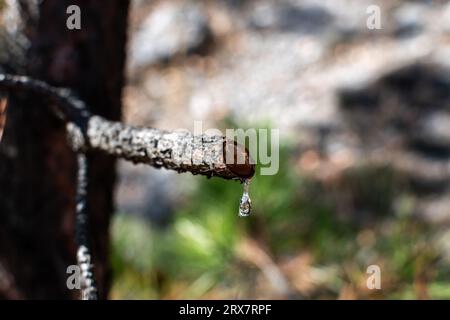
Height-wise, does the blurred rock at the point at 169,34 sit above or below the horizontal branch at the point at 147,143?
above

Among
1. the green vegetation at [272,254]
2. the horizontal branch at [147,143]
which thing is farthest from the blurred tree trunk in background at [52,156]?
the green vegetation at [272,254]

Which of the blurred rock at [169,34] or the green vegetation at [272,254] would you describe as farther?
the blurred rock at [169,34]

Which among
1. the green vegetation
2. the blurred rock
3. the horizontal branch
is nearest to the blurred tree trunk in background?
the horizontal branch

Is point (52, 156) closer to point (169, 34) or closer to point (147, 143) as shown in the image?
point (147, 143)

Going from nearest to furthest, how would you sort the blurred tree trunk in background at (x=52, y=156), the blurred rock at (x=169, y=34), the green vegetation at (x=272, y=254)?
the blurred tree trunk in background at (x=52, y=156), the green vegetation at (x=272, y=254), the blurred rock at (x=169, y=34)

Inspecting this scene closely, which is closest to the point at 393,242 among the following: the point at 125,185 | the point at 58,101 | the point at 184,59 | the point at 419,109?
the point at 58,101

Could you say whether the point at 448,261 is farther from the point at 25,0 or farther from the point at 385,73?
the point at 385,73

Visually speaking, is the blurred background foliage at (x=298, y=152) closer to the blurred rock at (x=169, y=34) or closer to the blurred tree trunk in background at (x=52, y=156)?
the blurred rock at (x=169, y=34)
